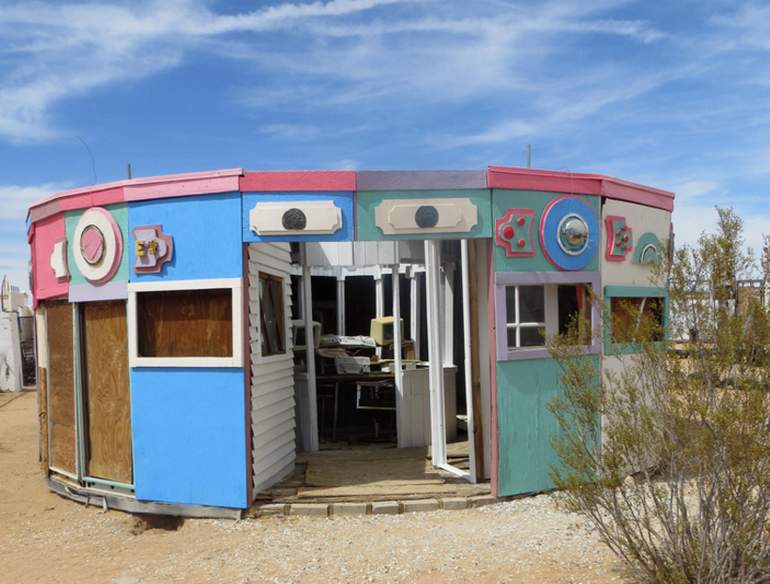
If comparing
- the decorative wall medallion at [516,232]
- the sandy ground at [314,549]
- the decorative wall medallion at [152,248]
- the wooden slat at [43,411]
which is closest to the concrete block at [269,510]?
the sandy ground at [314,549]

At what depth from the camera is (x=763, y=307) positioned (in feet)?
12.7

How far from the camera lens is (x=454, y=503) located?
21.0 feet

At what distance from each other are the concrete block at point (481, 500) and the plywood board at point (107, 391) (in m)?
3.31

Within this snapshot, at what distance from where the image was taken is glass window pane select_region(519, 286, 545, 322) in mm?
6785

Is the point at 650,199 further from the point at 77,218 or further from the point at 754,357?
the point at 77,218

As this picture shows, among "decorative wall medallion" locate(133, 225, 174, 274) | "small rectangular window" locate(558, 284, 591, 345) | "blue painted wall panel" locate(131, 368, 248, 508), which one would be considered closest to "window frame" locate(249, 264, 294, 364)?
"blue painted wall panel" locate(131, 368, 248, 508)

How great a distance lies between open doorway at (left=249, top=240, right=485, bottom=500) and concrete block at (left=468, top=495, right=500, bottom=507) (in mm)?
385

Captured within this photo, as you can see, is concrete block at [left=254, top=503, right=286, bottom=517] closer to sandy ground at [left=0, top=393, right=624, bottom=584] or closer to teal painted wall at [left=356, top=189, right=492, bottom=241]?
sandy ground at [left=0, top=393, right=624, bottom=584]

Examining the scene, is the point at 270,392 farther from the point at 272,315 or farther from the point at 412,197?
the point at 412,197

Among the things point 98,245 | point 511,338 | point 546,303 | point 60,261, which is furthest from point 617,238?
point 60,261

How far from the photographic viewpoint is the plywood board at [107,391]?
6824 mm

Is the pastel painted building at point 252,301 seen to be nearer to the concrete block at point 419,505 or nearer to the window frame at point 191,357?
the window frame at point 191,357

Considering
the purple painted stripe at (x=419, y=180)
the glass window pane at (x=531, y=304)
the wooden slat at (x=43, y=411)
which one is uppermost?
the purple painted stripe at (x=419, y=180)

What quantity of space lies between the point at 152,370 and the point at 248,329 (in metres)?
1.00
